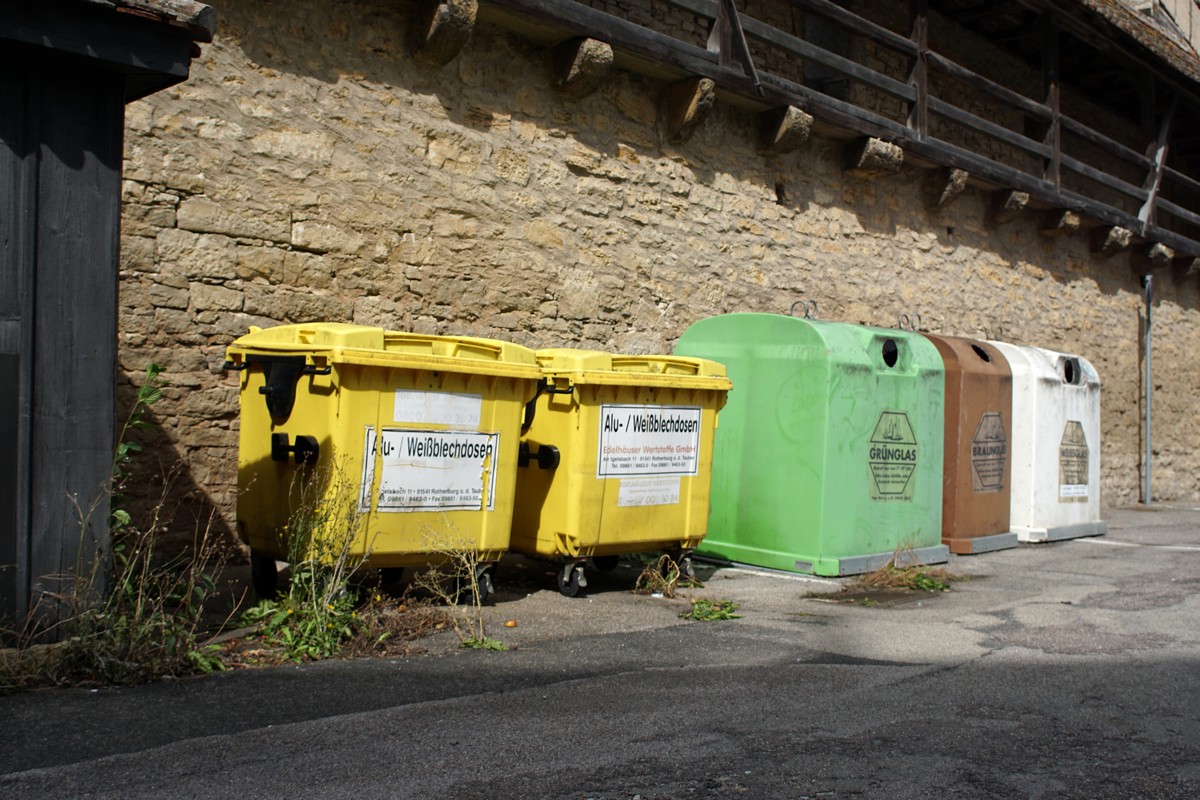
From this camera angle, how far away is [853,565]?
7.28m

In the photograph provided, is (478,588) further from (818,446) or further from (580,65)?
(580,65)

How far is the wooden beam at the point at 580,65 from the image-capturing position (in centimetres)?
823

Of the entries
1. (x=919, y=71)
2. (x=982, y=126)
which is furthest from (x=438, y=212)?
(x=982, y=126)

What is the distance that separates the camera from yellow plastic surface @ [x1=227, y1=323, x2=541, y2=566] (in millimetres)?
5184

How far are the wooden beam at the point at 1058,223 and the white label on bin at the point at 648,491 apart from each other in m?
9.23

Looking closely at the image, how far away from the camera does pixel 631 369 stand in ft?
21.7

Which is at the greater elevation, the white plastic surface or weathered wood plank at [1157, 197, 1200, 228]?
weathered wood plank at [1157, 197, 1200, 228]

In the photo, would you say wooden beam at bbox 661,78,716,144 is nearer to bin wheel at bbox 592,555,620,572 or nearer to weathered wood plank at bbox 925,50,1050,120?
weathered wood plank at bbox 925,50,1050,120

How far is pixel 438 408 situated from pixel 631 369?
57.9 inches

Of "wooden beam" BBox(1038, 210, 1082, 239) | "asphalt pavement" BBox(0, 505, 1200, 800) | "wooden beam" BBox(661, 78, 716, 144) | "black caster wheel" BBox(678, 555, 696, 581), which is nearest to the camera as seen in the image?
"asphalt pavement" BBox(0, 505, 1200, 800)

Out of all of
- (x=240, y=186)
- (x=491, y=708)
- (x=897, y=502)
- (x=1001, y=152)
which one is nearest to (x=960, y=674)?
(x=491, y=708)

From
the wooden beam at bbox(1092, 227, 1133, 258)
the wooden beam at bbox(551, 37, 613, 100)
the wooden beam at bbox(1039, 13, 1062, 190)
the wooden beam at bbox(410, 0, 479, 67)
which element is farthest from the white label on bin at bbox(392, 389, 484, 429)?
the wooden beam at bbox(1092, 227, 1133, 258)

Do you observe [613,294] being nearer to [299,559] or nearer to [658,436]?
[658,436]

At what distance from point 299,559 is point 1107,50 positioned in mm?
12259
